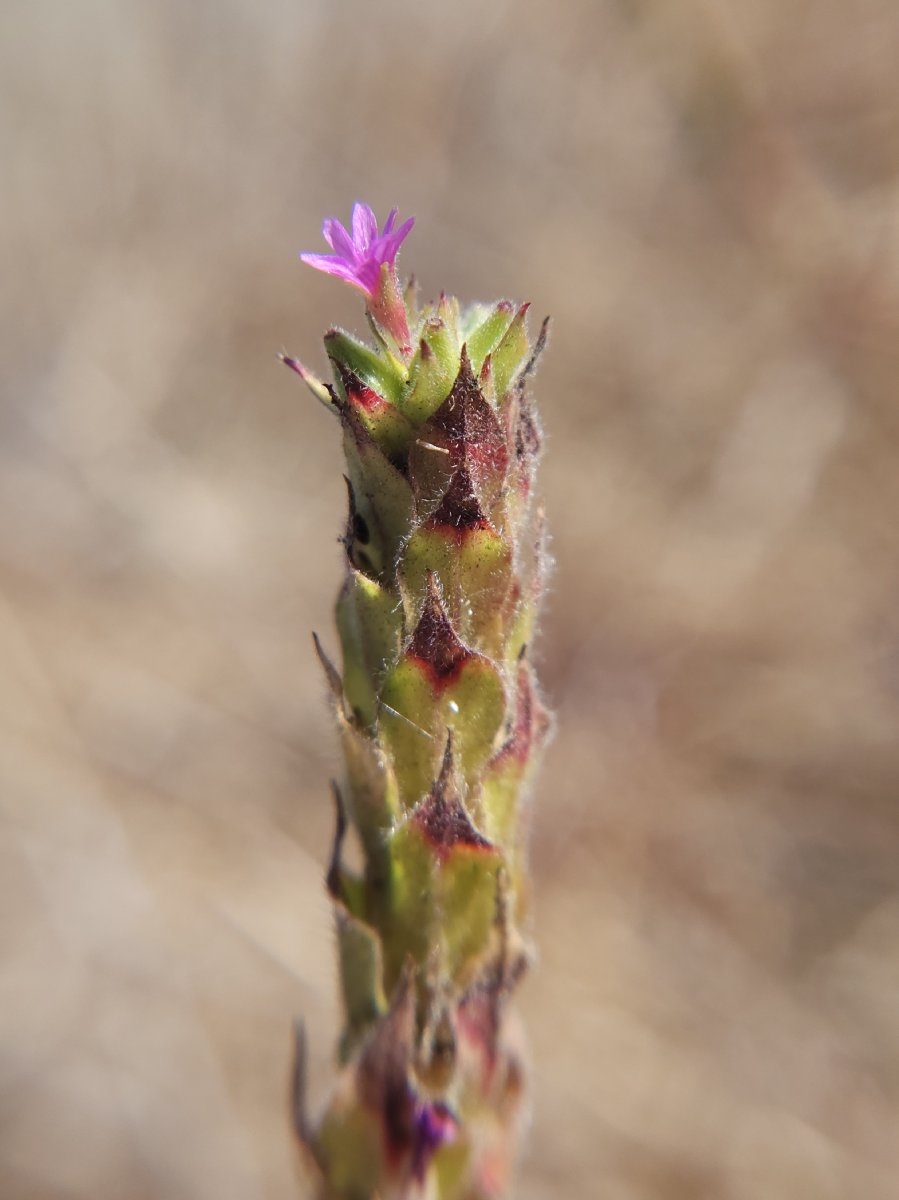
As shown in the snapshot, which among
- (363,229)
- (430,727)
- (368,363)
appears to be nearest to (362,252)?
(363,229)

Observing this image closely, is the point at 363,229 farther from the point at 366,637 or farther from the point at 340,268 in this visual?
the point at 366,637

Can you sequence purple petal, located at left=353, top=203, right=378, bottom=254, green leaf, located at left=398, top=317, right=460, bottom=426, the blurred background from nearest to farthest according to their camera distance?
green leaf, located at left=398, top=317, right=460, bottom=426, purple petal, located at left=353, top=203, right=378, bottom=254, the blurred background

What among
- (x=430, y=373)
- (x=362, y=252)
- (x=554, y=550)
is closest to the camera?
(x=430, y=373)

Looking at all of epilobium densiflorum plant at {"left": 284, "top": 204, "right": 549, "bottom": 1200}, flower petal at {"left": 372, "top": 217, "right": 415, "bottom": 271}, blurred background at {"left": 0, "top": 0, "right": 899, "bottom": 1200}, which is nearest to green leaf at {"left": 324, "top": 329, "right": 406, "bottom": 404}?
epilobium densiflorum plant at {"left": 284, "top": 204, "right": 549, "bottom": 1200}

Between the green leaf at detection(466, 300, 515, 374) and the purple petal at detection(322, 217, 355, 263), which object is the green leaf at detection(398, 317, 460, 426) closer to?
the green leaf at detection(466, 300, 515, 374)

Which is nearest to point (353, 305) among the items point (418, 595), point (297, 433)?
point (297, 433)

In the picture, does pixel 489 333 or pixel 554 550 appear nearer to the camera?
pixel 489 333

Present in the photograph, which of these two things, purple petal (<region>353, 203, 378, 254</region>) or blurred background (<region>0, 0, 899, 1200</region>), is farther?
blurred background (<region>0, 0, 899, 1200</region>)

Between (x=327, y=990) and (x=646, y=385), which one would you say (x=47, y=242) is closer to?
(x=646, y=385)

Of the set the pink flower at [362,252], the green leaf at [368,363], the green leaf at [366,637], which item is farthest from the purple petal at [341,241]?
the green leaf at [366,637]
